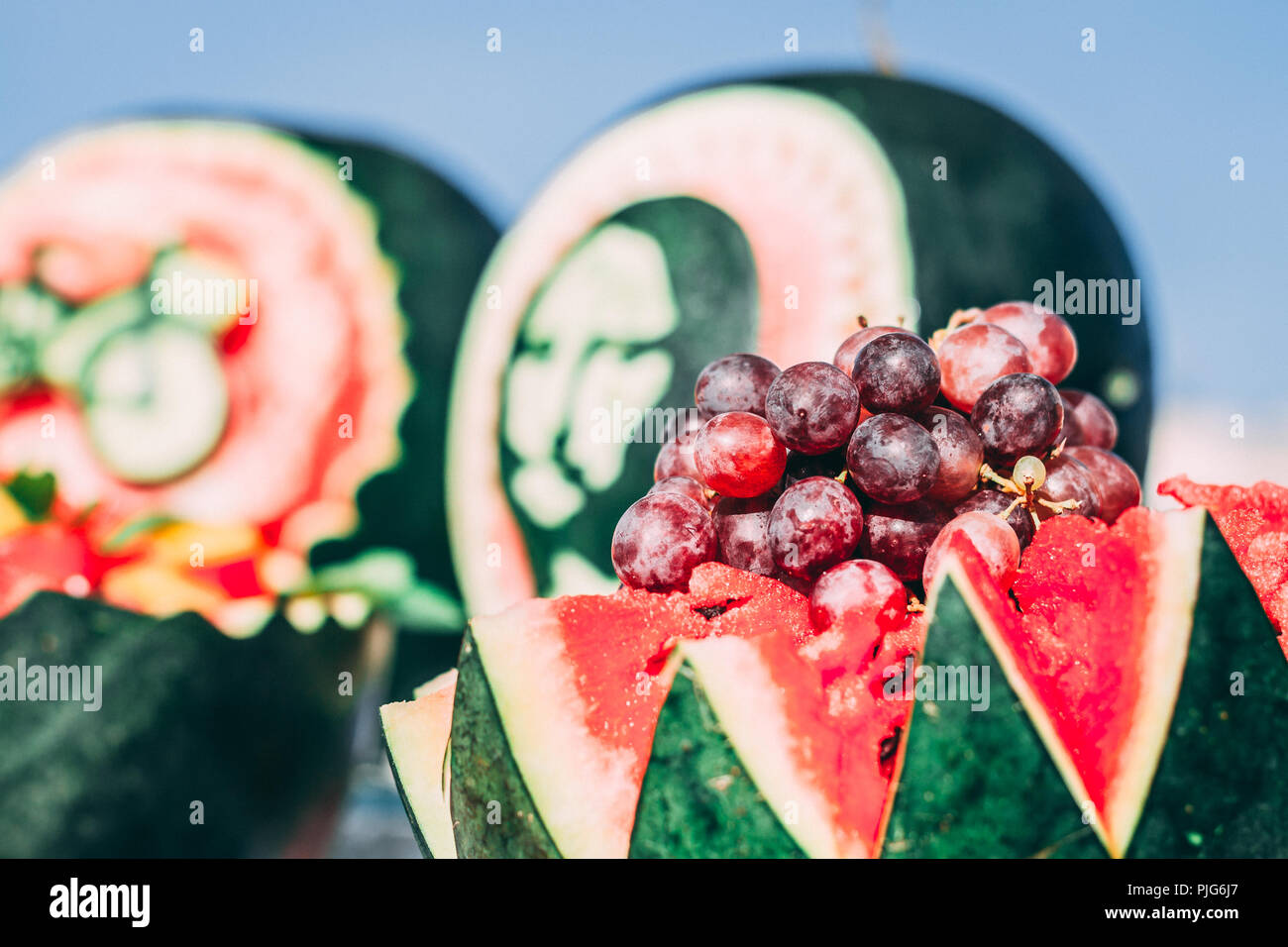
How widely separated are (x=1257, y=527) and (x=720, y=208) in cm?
151

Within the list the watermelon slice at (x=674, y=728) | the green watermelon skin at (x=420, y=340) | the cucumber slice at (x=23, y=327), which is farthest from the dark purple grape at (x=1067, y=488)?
the cucumber slice at (x=23, y=327)

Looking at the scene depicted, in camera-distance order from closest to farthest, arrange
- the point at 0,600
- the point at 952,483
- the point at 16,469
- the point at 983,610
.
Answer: the point at 983,610 → the point at 952,483 → the point at 0,600 → the point at 16,469

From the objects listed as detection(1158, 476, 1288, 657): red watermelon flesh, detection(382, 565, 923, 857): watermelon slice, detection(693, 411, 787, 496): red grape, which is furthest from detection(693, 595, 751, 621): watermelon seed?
detection(1158, 476, 1288, 657): red watermelon flesh

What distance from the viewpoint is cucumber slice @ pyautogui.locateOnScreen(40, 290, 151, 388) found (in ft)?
6.91

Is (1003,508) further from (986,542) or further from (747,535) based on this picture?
(747,535)

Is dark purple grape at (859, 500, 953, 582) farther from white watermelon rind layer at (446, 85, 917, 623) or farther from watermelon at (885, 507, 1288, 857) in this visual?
white watermelon rind layer at (446, 85, 917, 623)

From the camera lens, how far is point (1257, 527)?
670 mm

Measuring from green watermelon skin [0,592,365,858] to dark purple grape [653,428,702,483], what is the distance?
158cm

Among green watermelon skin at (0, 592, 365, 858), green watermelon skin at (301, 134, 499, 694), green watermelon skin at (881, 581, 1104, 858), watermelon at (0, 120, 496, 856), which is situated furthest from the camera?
green watermelon skin at (301, 134, 499, 694)

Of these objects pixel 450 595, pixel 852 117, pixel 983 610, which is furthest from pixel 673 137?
pixel 983 610

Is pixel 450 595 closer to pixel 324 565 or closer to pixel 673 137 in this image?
pixel 324 565

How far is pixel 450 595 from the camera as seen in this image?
7.15 feet

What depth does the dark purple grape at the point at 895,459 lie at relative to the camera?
0.62 meters
